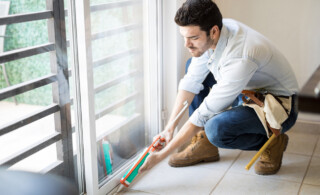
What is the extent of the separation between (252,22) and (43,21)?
1579 mm

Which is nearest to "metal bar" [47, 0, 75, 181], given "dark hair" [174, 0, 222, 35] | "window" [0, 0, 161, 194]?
"window" [0, 0, 161, 194]

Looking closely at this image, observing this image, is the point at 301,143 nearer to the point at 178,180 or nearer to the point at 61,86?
the point at 178,180

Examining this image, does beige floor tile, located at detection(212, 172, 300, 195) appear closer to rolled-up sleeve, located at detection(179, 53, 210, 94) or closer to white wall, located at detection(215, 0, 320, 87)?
rolled-up sleeve, located at detection(179, 53, 210, 94)

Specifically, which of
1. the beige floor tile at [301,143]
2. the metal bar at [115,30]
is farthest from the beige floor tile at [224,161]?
the metal bar at [115,30]

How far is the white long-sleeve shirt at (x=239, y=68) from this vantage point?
2037 millimetres

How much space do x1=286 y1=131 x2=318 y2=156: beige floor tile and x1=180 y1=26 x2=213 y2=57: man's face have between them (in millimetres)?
998

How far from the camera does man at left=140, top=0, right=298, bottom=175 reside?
2.04 meters

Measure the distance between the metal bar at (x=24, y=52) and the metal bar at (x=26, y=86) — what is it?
0.34 feet

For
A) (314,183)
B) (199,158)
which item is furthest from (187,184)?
(314,183)

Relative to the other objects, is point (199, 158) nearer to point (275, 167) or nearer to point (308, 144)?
point (275, 167)

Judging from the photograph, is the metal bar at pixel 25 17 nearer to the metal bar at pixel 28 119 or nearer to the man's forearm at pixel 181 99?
the metal bar at pixel 28 119

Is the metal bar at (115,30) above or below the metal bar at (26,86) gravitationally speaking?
above

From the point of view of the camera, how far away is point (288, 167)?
2523mm

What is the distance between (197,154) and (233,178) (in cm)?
26
